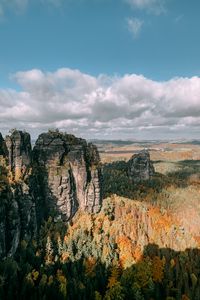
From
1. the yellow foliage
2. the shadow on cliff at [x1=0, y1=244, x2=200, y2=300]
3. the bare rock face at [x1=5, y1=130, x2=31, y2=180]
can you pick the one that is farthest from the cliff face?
the yellow foliage

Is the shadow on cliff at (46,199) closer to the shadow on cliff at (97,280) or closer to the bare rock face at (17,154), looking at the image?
the bare rock face at (17,154)

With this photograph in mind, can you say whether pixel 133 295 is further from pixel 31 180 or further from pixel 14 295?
pixel 31 180

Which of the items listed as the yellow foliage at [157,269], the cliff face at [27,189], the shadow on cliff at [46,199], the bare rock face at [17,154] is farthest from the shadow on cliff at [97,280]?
the bare rock face at [17,154]

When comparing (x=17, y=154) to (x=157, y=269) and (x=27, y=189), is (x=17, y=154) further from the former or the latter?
(x=157, y=269)

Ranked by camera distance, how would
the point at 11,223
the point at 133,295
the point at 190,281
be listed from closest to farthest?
the point at 133,295
the point at 11,223
the point at 190,281

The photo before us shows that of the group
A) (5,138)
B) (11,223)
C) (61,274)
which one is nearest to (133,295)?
(61,274)

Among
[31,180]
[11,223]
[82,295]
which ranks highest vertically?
[31,180]
